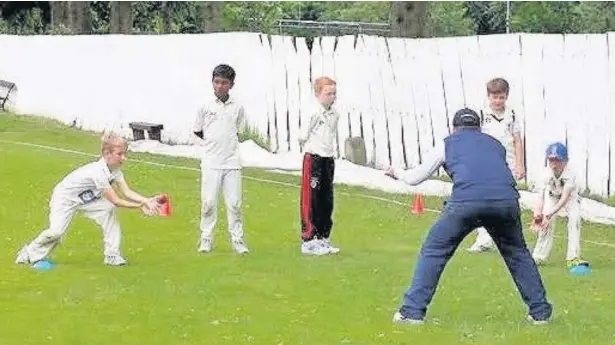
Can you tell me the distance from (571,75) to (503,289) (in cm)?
904

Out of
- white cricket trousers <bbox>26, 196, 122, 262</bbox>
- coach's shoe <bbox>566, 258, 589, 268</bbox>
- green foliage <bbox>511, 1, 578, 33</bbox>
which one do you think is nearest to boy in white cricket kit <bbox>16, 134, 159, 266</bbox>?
white cricket trousers <bbox>26, 196, 122, 262</bbox>

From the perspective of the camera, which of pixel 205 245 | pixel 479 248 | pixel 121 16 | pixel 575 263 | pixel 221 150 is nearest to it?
pixel 575 263

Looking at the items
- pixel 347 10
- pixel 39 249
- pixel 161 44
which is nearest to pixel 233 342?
pixel 39 249

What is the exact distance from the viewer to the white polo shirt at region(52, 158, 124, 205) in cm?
1291

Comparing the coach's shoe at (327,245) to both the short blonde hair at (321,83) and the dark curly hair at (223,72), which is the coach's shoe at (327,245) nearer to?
the short blonde hair at (321,83)

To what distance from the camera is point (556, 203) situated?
13.3 meters

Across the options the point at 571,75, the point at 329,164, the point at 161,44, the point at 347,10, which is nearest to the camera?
the point at 329,164

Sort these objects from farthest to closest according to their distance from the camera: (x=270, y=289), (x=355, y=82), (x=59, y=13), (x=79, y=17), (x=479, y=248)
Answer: (x=59, y=13), (x=79, y=17), (x=355, y=82), (x=479, y=248), (x=270, y=289)

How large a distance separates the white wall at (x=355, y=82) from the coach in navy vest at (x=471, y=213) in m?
10.3

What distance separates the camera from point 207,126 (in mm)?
13859

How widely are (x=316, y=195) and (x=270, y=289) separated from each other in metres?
2.23

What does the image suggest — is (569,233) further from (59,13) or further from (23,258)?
(59,13)

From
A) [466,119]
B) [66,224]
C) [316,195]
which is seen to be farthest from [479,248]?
[466,119]

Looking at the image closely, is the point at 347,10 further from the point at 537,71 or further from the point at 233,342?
the point at 233,342
